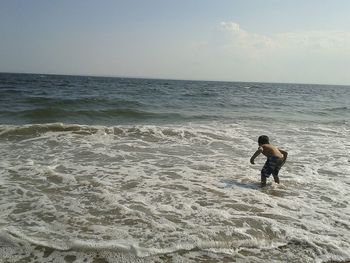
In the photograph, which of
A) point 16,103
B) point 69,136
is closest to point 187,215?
point 69,136

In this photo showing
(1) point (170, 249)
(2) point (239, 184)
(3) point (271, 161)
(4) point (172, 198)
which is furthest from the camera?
(2) point (239, 184)

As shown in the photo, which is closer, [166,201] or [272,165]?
[166,201]

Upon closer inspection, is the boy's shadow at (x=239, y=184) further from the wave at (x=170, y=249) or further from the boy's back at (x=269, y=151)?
the wave at (x=170, y=249)

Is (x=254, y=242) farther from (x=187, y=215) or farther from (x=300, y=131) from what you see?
(x=300, y=131)

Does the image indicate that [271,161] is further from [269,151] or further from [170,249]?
[170,249]

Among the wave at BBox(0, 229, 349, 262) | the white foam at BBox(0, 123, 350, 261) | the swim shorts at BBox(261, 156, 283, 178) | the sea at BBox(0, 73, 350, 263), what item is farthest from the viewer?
the swim shorts at BBox(261, 156, 283, 178)

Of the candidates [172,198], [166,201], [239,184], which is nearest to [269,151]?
[239,184]

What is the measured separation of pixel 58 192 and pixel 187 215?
2.55 meters

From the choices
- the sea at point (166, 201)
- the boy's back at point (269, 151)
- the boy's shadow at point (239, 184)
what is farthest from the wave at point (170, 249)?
the boy's back at point (269, 151)

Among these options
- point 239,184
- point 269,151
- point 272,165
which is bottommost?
point 239,184

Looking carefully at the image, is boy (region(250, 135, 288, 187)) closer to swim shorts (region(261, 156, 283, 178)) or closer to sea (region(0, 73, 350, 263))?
swim shorts (region(261, 156, 283, 178))

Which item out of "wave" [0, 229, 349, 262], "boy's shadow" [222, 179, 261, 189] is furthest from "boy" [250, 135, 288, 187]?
"wave" [0, 229, 349, 262]

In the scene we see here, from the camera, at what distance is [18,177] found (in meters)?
7.19

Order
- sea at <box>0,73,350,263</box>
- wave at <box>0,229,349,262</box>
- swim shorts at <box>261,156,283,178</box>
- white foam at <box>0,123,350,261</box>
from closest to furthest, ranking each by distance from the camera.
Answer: wave at <box>0,229,349,262</box> < sea at <box>0,73,350,263</box> < white foam at <box>0,123,350,261</box> < swim shorts at <box>261,156,283,178</box>
